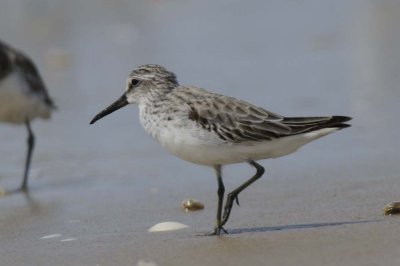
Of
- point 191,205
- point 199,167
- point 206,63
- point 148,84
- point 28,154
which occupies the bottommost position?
point 191,205

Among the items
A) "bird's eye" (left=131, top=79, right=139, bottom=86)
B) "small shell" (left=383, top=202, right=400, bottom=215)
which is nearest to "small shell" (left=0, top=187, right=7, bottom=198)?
"bird's eye" (left=131, top=79, right=139, bottom=86)

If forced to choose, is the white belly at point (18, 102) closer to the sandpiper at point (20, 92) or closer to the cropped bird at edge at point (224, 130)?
the sandpiper at point (20, 92)

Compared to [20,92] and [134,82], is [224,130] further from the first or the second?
[20,92]

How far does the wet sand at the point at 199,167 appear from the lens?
601 cm

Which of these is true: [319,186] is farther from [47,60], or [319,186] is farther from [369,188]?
[47,60]

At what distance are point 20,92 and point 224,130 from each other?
4.64 m

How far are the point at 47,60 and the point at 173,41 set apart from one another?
1.48 meters

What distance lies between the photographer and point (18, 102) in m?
10.6

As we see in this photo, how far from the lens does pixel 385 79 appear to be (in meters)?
10.3

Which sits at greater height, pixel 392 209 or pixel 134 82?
pixel 134 82

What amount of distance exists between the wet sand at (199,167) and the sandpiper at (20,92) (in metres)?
0.24

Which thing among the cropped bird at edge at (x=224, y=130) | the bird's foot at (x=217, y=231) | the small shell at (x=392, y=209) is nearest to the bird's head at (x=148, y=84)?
the cropped bird at edge at (x=224, y=130)

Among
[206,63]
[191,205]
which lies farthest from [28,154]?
[191,205]

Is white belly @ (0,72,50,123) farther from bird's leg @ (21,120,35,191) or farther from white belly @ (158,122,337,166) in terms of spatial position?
white belly @ (158,122,337,166)
